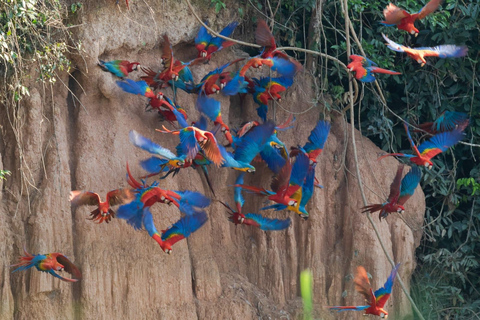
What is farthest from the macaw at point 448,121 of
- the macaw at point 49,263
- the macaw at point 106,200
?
the macaw at point 49,263

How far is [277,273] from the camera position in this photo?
5406 mm

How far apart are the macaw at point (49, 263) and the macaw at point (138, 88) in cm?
120

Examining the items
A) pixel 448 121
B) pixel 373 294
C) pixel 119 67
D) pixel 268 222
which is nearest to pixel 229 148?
pixel 268 222

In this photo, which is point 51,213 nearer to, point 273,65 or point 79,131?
point 79,131

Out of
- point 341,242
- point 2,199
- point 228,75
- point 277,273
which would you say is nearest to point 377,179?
point 341,242

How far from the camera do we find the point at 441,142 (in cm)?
514

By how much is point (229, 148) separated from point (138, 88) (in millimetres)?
824

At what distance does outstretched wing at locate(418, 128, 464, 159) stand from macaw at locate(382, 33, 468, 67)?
0.54m

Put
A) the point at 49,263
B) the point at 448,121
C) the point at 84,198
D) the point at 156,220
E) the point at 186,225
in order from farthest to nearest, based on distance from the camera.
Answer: the point at 448,121
the point at 156,220
the point at 186,225
the point at 84,198
the point at 49,263

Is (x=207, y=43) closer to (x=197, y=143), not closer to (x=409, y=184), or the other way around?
(x=197, y=143)

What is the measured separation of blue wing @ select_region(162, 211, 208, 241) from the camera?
462cm

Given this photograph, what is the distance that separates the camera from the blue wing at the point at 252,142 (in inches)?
191

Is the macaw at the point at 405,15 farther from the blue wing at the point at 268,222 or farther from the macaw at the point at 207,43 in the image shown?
the blue wing at the point at 268,222

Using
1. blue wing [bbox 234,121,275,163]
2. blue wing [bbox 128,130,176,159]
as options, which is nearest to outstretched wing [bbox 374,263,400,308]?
blue wing [bbox 234,121,275,163]
